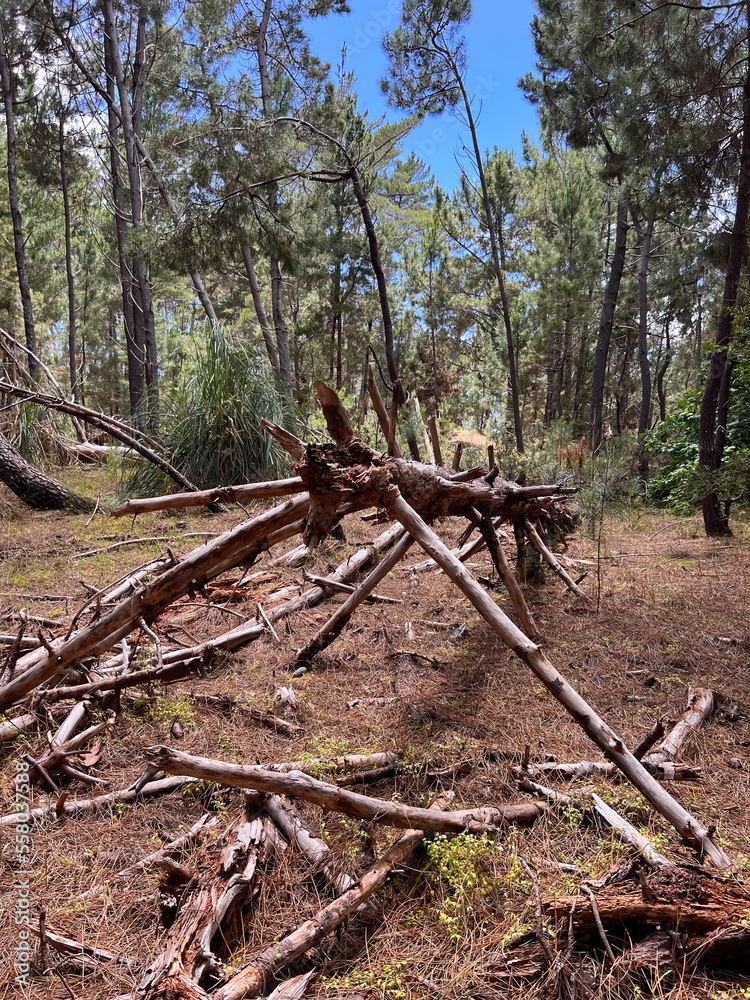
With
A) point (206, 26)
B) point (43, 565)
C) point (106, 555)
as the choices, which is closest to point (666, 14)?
point (106, 555)

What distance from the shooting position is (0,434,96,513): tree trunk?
22.4 feet

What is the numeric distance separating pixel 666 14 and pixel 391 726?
770cm

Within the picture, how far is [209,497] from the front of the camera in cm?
228

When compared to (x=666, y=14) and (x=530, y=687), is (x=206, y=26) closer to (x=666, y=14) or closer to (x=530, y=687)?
(x=666, y=14)

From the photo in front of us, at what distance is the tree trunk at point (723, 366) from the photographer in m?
5.80

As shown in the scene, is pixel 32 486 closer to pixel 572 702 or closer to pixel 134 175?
pixel 134 175

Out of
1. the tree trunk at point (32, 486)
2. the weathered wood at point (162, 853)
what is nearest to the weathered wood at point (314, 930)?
the weathered wood at point (162, 853)

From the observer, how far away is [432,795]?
2057 millimetres

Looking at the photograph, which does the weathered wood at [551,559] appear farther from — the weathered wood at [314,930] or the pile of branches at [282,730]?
the weathered wood at [314,930]

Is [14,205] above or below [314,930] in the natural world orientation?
above

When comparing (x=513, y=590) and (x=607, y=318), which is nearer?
(x=513, y=590)

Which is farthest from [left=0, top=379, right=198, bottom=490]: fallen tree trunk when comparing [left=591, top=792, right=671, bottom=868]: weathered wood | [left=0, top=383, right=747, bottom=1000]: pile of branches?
[left=591, top=792, right=671, bottom=868]: weathered wood

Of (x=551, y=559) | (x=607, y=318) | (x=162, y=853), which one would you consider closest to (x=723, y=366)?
(x=551, y=559)

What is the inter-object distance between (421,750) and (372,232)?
6664 millimetres
